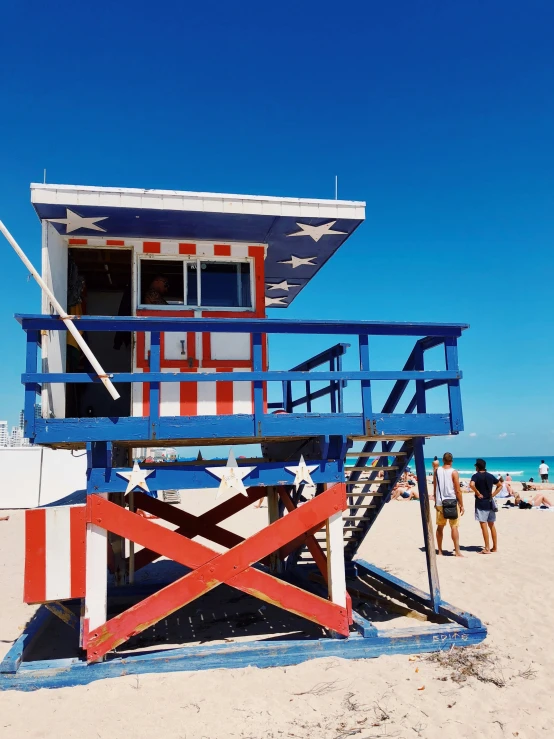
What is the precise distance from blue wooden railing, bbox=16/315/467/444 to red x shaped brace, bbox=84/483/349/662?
759mm

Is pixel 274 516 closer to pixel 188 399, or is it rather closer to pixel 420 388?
pixel 188 399

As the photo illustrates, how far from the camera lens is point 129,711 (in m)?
5.34

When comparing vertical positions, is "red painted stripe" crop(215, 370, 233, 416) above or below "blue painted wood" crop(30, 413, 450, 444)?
above

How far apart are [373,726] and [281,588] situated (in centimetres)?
→ 174

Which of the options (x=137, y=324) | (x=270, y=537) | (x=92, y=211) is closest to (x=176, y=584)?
(x=270, y=537)

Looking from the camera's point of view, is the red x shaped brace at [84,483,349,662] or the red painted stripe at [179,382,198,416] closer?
the red x shaped brace at [84,483,349,662]

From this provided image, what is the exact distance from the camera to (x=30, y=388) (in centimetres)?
606

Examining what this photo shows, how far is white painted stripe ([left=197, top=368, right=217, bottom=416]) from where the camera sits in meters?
7.66

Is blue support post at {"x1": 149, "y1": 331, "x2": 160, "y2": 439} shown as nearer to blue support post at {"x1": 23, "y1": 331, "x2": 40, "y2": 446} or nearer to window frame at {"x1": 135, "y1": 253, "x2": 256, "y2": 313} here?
blue support post at {"x1": 23, "y1": 331, "x2": 40, "y2": 446}

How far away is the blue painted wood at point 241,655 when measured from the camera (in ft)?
19.3

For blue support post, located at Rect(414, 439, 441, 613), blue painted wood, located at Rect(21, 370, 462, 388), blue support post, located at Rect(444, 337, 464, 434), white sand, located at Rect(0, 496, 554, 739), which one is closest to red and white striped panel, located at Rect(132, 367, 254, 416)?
blue painted wood, located at Rect(21, 370, 462, 388)

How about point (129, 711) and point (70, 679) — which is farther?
point (70, 679)

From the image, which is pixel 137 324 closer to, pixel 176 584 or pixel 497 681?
pixel 176 584

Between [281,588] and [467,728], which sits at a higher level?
[281,588]
